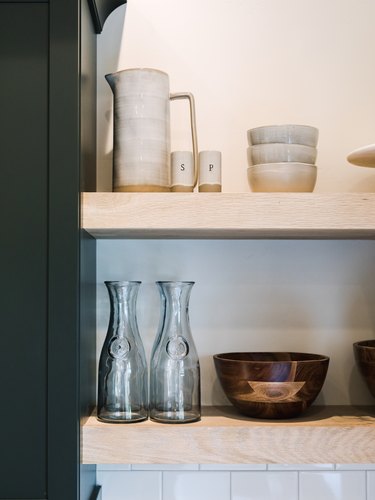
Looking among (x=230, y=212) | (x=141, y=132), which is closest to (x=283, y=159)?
(x=230, y=212)

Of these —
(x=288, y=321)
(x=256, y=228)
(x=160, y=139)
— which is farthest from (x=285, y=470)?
(x=160, y=139)

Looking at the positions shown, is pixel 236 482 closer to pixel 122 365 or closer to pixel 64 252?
pixel 122 365

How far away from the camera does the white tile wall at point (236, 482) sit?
147 centimetres

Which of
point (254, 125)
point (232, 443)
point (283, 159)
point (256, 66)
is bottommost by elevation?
point (232, 443)

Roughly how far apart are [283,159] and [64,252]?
0.47 m

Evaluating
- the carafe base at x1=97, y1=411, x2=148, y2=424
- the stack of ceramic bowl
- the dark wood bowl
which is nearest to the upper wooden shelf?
the stack of ceramic bowl

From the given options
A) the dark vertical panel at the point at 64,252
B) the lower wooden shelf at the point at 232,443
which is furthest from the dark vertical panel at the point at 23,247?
the lower wooden shelf at the point at 232,443

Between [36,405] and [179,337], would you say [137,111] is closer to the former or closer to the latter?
[179,337]

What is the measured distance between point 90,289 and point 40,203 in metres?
0.24

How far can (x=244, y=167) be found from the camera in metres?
1.50

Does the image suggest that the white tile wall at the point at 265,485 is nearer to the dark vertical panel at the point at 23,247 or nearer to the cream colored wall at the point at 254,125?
the cream colored wall at the point at 254,125

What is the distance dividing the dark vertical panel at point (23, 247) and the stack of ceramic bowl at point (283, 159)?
0.42 m

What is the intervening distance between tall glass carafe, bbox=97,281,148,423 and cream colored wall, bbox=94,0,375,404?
15 cm

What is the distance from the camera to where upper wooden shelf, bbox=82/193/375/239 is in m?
1.22
